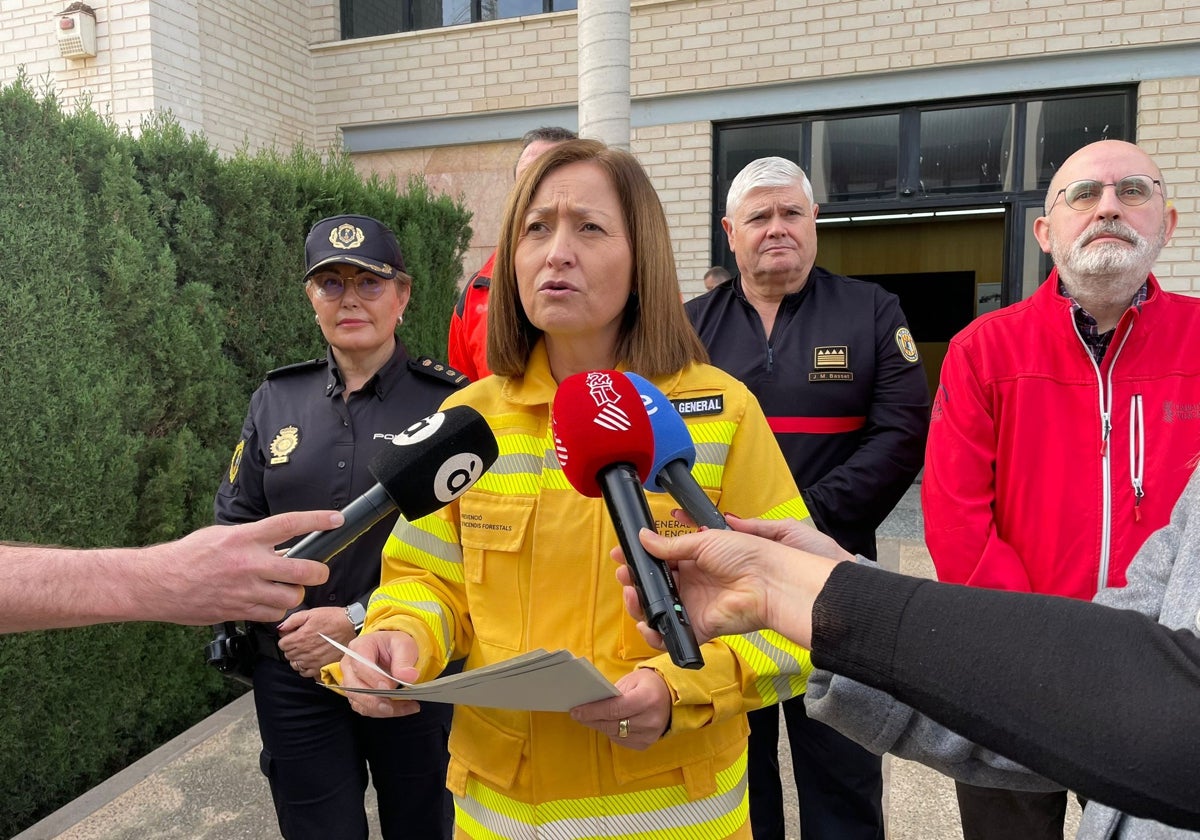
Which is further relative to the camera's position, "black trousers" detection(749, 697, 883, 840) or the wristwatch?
"black trousers" detection(749, 697, 883, 840)

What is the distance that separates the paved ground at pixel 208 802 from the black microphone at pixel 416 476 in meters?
2.34

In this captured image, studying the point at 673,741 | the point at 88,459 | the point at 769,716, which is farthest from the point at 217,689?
the point at 673,741

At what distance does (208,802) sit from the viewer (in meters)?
3.21

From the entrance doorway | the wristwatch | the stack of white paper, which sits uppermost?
the entrance doorway

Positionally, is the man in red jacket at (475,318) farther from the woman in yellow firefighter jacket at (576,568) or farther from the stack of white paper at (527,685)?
the stack of white paper at (527,685)

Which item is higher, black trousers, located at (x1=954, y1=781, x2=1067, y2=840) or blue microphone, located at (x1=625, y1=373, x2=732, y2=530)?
blue microphone, located at (x1=625, y1=373, x2=732, y2=530)

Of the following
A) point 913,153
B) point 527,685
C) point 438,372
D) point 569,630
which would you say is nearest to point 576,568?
point 569,630

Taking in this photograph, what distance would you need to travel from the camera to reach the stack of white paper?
36.6 inches

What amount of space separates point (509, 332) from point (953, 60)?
26.1ft

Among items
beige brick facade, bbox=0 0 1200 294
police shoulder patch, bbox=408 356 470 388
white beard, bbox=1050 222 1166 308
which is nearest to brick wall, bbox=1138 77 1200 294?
A: beige brick facade, bbox=0 0 1200 294

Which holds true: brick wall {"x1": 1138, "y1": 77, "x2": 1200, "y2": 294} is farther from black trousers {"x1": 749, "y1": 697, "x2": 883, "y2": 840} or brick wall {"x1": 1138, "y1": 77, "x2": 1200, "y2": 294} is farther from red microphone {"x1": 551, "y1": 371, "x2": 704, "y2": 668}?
red microphone {"x1": 551, "y1": 371, "x2": 704, "y2": 668}

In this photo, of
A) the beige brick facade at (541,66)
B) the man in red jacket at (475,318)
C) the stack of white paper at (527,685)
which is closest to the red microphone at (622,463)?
the stack of white paper at (527,685)

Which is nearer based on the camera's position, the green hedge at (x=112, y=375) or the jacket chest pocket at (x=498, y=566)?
the jacket chest pocket at (x=498, y=566)

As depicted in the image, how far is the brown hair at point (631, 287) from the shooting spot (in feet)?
5.36
